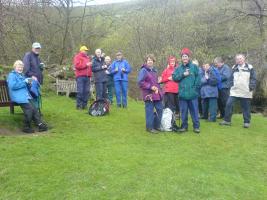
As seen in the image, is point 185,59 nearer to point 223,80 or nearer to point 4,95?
point 223,80

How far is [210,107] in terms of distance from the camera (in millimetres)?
13391

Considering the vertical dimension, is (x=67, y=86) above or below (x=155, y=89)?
below

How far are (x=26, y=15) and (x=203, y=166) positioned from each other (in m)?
6.93

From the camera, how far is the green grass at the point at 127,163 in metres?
6.63

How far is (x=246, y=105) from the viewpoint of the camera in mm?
12430

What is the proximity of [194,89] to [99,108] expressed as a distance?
3.56 m

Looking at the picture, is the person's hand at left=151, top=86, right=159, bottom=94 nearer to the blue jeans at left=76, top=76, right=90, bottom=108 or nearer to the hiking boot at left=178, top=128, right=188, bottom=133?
the hiking boot at left=178, top=128, right=188, bottom=133

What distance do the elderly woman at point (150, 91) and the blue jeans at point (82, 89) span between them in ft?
11.2

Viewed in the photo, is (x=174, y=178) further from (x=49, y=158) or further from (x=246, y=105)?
(x=246, y=105)

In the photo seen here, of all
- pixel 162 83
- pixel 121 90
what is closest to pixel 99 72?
pixel 121 90

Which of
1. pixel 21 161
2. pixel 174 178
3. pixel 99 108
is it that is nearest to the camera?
pixel 174 178

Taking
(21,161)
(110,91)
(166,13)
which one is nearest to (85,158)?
(21,161)

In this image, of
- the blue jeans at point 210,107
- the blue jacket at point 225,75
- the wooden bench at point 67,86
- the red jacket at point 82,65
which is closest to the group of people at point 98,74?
the red jacket at point 82,65

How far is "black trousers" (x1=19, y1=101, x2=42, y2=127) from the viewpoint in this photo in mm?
10222
